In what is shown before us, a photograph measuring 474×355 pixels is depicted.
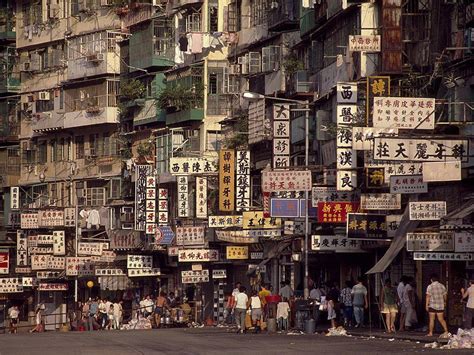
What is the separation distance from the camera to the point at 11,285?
9225 centimetres

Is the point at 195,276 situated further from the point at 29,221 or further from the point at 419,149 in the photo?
the point at 419,149

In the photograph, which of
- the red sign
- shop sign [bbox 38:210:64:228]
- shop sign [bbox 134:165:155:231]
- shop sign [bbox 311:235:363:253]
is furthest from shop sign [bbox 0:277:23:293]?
the red sign

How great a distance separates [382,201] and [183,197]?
24.3 metres

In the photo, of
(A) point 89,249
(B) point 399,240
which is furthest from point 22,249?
(B) point 399,240

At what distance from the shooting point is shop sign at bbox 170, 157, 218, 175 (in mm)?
70188

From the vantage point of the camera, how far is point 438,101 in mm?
49125

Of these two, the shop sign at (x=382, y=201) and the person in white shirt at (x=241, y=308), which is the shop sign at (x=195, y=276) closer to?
the person in white shirt at (x=241, y=308)

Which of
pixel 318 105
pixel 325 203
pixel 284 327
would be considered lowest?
pixel 284 327

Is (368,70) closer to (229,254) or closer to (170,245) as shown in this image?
(229,254)

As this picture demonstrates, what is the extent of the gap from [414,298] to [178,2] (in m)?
36.6

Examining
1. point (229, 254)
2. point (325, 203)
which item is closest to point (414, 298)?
point (325, 203)

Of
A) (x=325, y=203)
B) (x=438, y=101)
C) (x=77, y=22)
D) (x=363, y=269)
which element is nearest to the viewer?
(x=438, y=101)

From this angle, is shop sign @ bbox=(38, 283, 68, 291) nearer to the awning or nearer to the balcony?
the balcony

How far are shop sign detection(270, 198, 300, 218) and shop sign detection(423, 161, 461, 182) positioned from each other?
39.1ft
